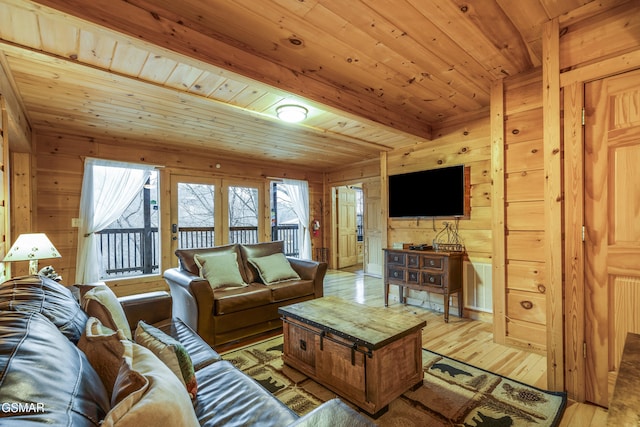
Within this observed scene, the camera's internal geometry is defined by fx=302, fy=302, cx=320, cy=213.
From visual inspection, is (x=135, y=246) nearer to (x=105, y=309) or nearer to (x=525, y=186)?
(x=105, y=309)

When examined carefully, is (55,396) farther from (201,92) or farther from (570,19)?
(570,19)

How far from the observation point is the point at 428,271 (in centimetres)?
361

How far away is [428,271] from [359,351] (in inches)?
81.0

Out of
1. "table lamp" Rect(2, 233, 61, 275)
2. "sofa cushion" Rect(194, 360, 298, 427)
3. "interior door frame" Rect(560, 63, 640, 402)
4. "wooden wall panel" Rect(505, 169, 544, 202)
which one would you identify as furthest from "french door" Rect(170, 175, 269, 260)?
"interior door frame" Rect(560, 63, 640, 402)

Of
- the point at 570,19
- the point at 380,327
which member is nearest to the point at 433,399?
the point at 380,327

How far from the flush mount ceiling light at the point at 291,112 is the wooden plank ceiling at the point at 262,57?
0.09 m

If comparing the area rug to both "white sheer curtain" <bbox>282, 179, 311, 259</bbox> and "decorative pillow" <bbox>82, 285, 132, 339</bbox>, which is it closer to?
"decorative pillow" <bbox>82, 285, 132, 339</bbox>

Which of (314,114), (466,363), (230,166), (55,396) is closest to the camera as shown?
(55,396)

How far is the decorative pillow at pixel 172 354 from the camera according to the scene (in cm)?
113

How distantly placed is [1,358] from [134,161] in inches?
175

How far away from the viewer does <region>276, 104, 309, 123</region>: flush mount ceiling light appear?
2885mm

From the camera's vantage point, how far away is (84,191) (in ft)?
13.3

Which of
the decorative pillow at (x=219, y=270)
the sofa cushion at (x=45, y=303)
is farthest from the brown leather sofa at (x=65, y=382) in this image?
the decorative pillow at (x=219, y=270)

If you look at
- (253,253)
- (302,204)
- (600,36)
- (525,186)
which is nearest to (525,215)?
(525,186)
